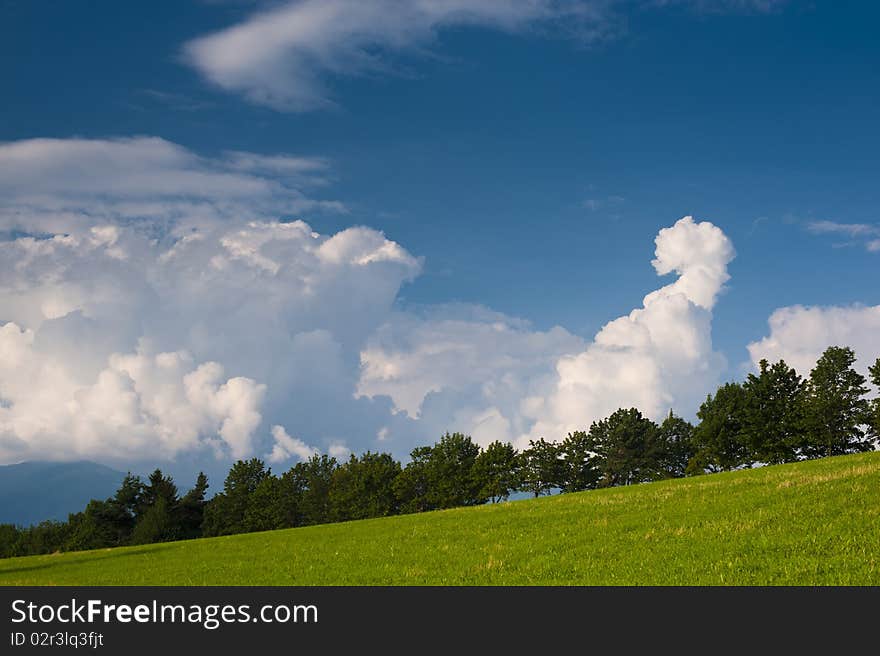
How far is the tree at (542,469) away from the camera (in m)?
118

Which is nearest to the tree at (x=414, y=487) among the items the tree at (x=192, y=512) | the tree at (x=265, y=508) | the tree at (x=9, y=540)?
the tree at (x=265, y=508)

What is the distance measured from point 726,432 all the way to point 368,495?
60411 mm

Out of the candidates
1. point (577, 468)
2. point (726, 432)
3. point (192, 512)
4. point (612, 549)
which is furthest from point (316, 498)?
→ point (612, 549)

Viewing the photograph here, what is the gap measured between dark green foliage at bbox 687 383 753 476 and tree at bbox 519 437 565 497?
26.1 m

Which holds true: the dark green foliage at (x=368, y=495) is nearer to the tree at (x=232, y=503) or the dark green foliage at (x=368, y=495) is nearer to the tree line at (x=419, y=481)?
the tree line at (x=419, y=481)

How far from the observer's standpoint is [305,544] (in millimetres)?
36938

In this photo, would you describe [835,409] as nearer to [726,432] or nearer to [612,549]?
[726,432]

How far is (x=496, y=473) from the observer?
114 metres
